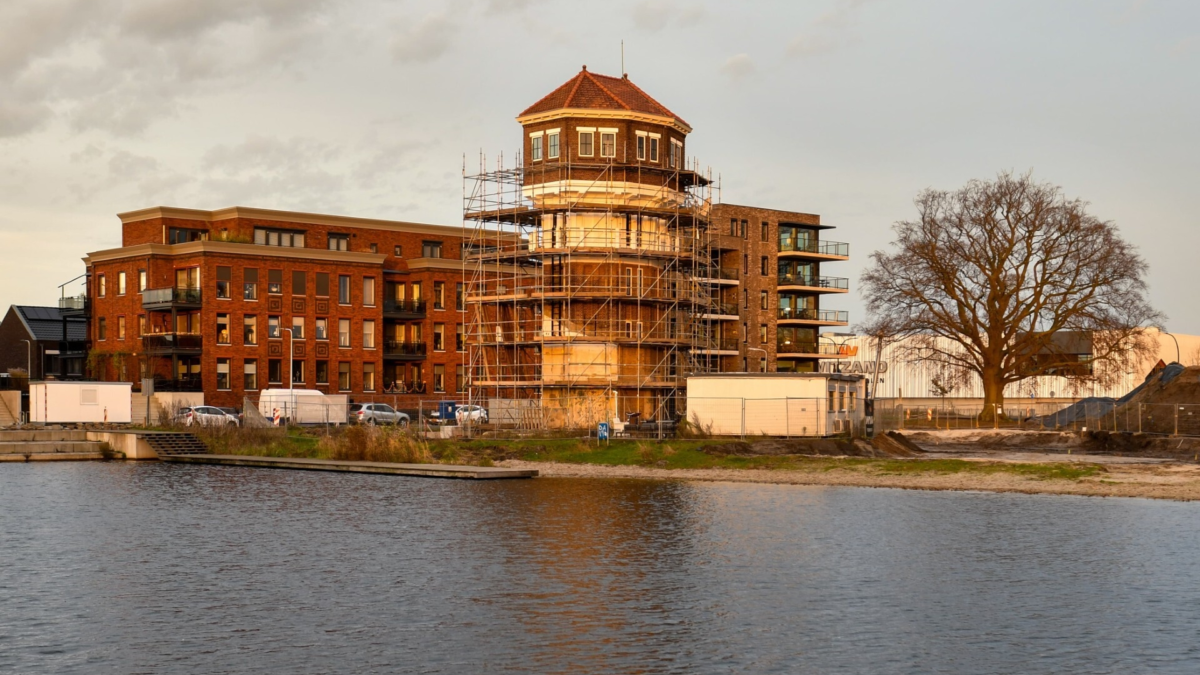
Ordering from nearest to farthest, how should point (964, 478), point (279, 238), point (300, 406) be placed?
point (964, 478) → point (300, 406) → point (279, 238)

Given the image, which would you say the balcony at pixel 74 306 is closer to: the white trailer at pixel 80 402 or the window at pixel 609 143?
the white trailer at pixel 80 402

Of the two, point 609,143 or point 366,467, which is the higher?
point 609,143

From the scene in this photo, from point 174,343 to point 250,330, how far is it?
16.7 feet

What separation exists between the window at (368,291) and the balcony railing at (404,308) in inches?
56.9

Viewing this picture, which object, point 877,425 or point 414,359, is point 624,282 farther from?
point 414,359

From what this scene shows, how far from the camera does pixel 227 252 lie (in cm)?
8738

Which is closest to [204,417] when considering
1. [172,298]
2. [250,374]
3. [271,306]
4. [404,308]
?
[172,298]

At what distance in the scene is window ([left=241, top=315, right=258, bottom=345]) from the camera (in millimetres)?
88537

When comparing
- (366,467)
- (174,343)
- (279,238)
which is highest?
(279,238)

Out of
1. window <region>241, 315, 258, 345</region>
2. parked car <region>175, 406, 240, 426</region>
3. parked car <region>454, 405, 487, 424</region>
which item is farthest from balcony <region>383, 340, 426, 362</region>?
parked car <region>454, 405, 487, 424</region>

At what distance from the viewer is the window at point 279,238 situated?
92562mm

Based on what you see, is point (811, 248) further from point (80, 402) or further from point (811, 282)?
point (80, 402)

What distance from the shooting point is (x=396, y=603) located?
2277cm

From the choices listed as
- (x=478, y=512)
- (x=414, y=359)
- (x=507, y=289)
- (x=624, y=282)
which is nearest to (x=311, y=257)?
(x=414, y=359)
